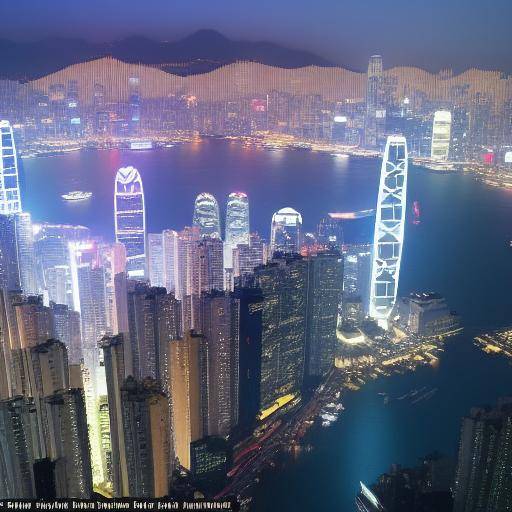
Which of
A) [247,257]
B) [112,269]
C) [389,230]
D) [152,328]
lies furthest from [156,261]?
[389,230]

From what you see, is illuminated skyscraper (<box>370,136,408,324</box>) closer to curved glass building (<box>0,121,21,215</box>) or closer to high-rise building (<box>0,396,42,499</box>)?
curved glass building (<box>0,121,21,215</box>)

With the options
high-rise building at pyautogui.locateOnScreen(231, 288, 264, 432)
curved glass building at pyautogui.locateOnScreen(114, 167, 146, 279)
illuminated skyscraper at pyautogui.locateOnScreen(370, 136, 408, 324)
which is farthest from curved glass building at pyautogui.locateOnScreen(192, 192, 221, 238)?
illuminated skyscraper at pyautogui.locateOnScreen(370, 136, 408, 324)

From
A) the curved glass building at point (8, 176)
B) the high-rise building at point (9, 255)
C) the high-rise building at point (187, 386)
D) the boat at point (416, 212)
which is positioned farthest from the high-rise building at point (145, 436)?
the boat at point (416, 212)

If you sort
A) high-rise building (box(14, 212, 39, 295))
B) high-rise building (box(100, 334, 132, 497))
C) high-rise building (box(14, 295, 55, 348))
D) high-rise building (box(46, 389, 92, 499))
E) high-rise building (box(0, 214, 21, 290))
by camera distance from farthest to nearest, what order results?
high-rise building (box(14, 212, 39, 295))
high-rise building (box(0, 214, 21, 290))
high-rise building (box(14, 295, 55, 348))
high-rise building (box(100, 334, 132, 497))
high-rise building (box(46, 389, 92, 499))

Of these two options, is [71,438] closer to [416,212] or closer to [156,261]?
[156,261]

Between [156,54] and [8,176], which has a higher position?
[156,54]

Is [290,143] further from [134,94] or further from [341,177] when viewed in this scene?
[134,94]

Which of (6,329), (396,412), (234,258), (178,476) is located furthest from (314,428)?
(6,329)
